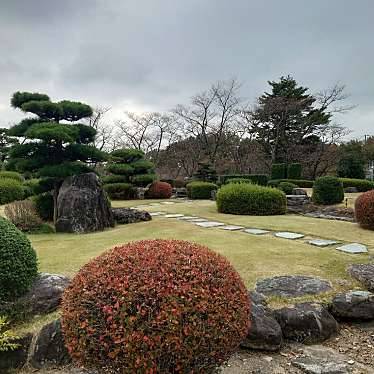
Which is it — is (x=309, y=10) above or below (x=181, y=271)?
above

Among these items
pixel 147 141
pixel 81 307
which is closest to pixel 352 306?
pixel 81 307

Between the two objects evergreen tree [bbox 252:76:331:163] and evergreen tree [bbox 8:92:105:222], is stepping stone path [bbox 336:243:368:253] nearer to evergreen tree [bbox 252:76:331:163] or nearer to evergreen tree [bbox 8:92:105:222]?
evergreen tree [bbox 8:92:105:222]

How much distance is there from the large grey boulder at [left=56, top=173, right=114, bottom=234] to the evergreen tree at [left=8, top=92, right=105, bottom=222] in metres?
0.36

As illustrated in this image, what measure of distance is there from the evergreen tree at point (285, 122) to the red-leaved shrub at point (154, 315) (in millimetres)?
20471

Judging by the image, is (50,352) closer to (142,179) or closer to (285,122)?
(142,179)

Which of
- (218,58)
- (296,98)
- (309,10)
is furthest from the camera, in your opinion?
(296,98)

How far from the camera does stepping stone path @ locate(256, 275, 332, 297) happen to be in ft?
9.52

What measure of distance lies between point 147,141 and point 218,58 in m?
17.8

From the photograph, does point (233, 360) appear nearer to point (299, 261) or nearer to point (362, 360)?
point (362, 360)

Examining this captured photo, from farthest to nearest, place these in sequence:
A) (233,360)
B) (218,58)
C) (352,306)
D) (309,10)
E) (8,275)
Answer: (218,58)
(309,10)
(352,306)
(8,275)
(233,360)

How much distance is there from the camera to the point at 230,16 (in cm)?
577

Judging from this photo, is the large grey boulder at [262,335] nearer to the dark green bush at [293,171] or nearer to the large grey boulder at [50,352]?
the large grey boulder at [50,352]

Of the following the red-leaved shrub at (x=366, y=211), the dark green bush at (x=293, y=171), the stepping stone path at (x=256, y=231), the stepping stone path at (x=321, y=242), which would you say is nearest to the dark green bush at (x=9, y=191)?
the stepping stone path at (x=256, y=231)

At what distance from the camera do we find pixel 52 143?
6.89 m
